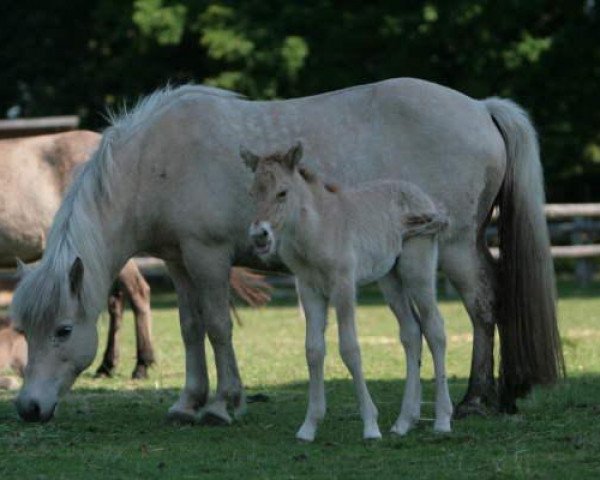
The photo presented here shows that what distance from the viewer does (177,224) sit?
26.1 ft

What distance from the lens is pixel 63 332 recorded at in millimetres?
7594

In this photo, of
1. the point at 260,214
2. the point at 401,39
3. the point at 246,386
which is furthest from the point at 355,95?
the point at 401,39

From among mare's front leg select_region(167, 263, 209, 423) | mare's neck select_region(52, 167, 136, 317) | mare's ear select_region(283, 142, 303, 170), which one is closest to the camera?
mare's ear select_region(283, 142, 303, 170)

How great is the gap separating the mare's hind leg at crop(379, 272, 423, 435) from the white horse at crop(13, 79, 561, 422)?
589 mm

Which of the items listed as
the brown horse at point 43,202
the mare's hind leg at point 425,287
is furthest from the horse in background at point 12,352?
the mare's hind leg at point 425,287

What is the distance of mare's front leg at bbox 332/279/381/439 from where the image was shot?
22.8 ft

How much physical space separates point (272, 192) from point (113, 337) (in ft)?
16.4

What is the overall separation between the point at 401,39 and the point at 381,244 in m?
18.2

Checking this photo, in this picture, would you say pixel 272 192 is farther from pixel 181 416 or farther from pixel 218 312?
pixel 181 416

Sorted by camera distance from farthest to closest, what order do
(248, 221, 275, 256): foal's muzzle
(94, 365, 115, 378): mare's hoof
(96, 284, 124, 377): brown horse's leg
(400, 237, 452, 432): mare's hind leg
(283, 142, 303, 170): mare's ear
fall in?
1. (96, 284, 124, 377): brown horse's leg
2. (94, 365, 115, 378): mare's hoof
3. (400, 237, 452, 432): mare's hind leg
4. (283, 142, 303, 170): mare's ear
5. (248, 221, 275, 256): foal's muzzle

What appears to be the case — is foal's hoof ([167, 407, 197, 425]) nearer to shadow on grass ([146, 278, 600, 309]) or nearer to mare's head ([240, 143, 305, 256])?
mare's head ([240, 143, 305, 256])

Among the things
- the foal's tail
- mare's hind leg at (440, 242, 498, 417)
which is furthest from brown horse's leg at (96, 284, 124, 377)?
the foal's tail

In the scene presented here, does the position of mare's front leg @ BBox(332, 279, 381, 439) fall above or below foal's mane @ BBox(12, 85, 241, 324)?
below

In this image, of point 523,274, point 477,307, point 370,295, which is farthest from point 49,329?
point 370,295
